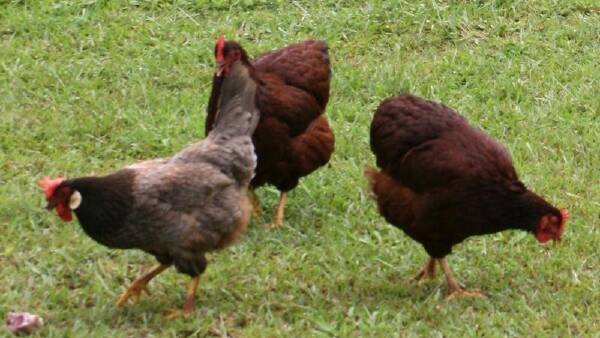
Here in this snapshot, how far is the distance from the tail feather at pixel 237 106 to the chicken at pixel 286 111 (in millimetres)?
144

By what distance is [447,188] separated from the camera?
6.24 m

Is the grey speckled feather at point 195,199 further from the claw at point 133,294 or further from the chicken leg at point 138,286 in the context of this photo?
the claw at point 133,294

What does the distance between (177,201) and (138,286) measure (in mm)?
518

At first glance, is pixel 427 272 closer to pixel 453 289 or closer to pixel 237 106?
pixel 453 289

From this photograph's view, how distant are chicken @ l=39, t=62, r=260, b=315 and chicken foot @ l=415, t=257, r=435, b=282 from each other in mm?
1094

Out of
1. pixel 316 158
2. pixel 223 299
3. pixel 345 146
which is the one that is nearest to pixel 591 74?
pixel 345 146

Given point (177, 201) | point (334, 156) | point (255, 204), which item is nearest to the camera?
point (177, 201)

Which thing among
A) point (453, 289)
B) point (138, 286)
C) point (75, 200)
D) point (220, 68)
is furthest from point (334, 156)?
point (75, 200)

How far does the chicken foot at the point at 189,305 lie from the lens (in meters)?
6.02

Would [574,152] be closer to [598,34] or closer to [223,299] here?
[598,34]

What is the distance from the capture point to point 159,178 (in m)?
5.99

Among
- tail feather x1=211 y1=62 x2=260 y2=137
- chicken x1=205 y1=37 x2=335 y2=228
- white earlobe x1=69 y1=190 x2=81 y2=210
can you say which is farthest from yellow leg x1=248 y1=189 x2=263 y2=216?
white earlobe x1=69 y1=190 x2=81 y2=210

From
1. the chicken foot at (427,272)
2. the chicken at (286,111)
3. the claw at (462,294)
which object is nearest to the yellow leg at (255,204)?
the chicken at (286,111)

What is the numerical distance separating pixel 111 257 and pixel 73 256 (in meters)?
0.21
